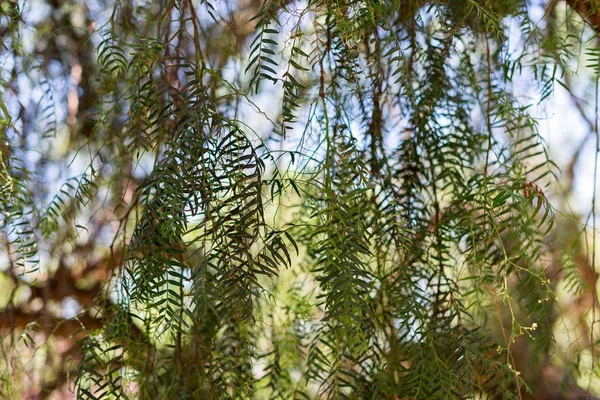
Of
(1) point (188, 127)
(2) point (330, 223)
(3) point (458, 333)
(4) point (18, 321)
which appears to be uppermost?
(4) point (18, 321)

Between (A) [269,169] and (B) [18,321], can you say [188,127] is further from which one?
(B) [18,321]

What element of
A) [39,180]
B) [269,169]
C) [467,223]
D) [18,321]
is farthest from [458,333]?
[18,321]

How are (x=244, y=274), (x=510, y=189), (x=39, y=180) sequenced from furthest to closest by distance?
(x=39, y=180)
(x=510, y=189)
(x=244, y=274)

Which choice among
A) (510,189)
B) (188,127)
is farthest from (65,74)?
(510,189)

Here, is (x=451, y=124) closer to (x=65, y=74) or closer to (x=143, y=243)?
(x=143, y=243)

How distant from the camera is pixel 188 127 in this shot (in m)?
0.71

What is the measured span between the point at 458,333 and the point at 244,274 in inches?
14.5

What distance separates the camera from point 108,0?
138 centimetres

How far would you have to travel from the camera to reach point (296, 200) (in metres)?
1.58

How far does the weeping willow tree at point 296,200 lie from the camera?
0.71 meters

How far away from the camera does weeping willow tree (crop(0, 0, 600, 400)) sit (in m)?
0.71

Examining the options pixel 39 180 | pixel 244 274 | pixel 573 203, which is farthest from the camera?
pixel 573 203

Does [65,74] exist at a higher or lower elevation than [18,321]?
higher

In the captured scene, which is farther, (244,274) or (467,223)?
(467,223)
